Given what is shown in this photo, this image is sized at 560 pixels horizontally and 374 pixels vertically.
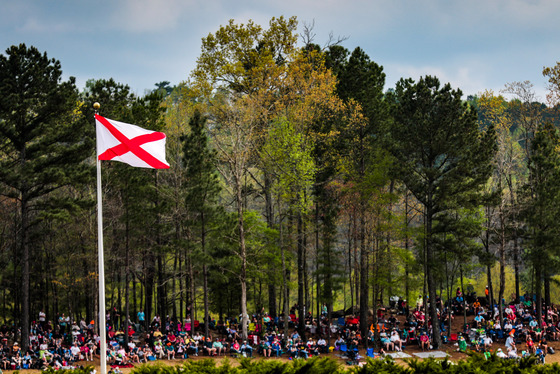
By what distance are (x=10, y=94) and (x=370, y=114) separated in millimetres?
17024

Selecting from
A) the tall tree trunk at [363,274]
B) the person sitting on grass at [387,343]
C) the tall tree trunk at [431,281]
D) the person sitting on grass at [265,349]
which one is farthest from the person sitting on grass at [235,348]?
the tall tree trunk at [431,281]

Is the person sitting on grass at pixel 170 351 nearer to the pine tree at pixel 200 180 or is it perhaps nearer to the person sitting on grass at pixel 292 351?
the pine tree at pixel 200 180

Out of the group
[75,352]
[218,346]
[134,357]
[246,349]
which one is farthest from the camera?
[218,346]

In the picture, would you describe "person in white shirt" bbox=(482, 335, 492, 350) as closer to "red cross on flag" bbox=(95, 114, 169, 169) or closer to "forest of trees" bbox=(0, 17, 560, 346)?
"forest of trees" bbox=(0, 17, 560, 346)

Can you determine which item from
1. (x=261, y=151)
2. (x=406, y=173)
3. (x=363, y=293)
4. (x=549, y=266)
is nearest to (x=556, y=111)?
(x=549, y=266)

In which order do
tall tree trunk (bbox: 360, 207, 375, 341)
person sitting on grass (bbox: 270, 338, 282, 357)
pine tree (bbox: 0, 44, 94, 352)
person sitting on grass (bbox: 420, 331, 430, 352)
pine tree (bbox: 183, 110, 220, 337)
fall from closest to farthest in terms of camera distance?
pine tree (bbox: 0, 44, 94, 352), person sitting on grass (bbox: 270, 338, 282, 357), pine tree (bbox: 183, 110, 220, 337), person sitting on grass (bbox: 420, 331, 430, 352), tall tree trunk (bbox: 360, 207, 375, 341)

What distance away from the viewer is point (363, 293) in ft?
87.8

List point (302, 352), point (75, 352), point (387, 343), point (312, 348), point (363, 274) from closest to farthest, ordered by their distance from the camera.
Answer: point (75, 352) < point (302, 352) < point (312, 348) < point (387, 343) < point (363, 274)

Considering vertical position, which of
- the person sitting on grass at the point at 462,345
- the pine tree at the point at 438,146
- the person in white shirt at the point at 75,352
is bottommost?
the person sitting on grass at the point at 462,345

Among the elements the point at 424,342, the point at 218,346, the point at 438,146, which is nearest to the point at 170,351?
the point at 218,346

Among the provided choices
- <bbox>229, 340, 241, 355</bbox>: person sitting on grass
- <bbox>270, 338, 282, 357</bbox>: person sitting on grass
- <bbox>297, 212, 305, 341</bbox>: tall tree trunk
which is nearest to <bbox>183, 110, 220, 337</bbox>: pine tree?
<bbox>229, 340, 241, 355</bbox>: person sitting on grass

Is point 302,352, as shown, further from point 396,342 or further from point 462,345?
point 462,345

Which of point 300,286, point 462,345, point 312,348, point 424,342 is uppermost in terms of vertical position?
point 300,286

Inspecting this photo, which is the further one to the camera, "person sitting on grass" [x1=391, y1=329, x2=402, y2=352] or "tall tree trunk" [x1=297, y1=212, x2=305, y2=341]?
"tall tree trunk" [x1=297, y1=212, x2=305, y2=341]
